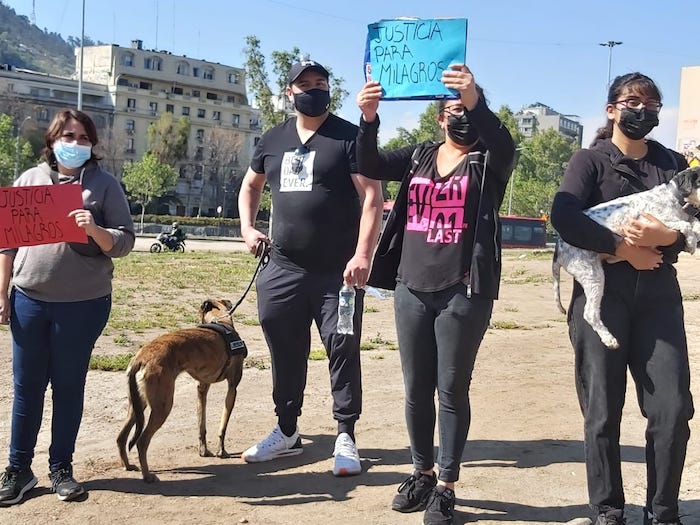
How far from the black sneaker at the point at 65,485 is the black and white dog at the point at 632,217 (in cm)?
271

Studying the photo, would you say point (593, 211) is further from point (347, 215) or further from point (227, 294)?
point (227, 294)

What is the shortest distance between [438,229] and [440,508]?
134 centimetres

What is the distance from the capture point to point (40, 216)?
12.4 feet

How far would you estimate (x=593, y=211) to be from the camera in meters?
3.39

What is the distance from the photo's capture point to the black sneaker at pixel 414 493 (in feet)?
12.5

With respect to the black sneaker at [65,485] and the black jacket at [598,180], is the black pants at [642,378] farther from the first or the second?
the black sneaker at [65,485]

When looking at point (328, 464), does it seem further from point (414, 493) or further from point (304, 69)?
point (304, 69)

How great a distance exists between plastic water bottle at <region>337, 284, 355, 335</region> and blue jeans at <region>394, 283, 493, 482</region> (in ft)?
1.94

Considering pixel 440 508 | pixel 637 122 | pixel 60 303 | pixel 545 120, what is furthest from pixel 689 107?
pixel 545 120

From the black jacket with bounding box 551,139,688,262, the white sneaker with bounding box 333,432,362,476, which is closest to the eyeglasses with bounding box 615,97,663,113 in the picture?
the black jacket with bounding box 551,139,688,262

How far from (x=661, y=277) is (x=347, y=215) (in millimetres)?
1862

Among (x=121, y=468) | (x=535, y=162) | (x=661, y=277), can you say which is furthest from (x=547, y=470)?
(x=535, y=162)

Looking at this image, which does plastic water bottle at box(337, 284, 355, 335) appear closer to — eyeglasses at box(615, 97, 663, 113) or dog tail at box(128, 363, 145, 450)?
dog tail at box(128, 363, 145, 450)

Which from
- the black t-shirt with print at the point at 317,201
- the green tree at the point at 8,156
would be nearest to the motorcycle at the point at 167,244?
the black t-shirt with print at the point at 317,201
